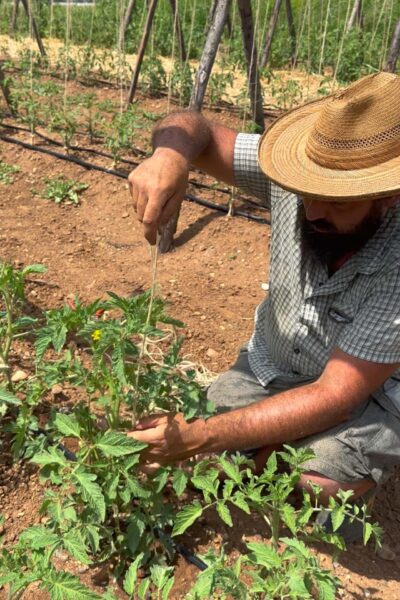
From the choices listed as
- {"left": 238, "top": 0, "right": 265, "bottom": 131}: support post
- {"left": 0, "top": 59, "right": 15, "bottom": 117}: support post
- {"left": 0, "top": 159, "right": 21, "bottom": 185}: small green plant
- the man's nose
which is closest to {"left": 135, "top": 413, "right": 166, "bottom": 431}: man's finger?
the man's nose

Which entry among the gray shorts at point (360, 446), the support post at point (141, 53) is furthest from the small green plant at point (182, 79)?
the gray shorts at point (360, 446)

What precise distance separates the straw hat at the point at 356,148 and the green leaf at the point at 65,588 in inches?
45.1

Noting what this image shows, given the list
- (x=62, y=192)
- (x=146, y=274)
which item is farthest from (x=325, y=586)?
(x=62, y=192)

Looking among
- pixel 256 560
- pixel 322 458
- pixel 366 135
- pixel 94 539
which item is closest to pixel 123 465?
pixel 94 539

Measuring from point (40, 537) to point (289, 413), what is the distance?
79cm

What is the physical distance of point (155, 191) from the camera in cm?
177

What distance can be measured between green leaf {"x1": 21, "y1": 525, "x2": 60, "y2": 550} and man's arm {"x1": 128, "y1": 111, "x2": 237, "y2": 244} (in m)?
0.82

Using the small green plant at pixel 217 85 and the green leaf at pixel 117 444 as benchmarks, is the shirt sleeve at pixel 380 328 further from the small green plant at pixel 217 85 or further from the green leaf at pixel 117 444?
the small green plant at pixel 217 85

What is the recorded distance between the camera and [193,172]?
15.5 feet

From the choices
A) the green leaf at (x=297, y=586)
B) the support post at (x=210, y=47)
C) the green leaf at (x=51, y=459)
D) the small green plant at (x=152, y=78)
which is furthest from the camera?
the small green plant at (x=152, y=78)

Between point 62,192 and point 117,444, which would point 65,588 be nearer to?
point 117,444

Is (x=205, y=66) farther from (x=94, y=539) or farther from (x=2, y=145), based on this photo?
(x=94, y=539)

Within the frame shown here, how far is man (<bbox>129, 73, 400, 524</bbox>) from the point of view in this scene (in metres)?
1.73

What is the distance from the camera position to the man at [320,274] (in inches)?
68.2
